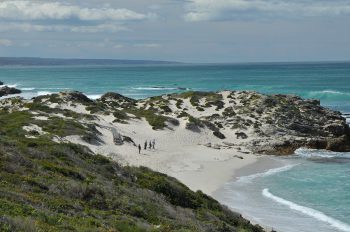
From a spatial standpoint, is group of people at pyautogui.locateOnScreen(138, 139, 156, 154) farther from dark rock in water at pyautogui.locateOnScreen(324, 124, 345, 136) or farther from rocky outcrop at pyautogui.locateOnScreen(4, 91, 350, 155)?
dark rock in water at pyautogui.locateOnScreen(324, 124, 345, 136)

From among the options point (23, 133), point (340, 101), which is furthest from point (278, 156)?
point (340, 101)

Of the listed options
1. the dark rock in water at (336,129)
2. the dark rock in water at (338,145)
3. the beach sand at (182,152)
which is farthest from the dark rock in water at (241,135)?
the dark rock in water at (336,129)

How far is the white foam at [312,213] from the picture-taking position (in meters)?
22.7

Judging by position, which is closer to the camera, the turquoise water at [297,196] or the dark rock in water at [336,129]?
the turquoise water at [297,196]

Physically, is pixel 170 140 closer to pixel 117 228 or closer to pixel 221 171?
pixel 221 171

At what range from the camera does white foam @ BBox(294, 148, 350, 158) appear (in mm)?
42469

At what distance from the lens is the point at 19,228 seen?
939 cm

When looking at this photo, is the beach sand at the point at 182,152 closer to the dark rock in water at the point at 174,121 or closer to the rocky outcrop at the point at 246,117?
the dark rock in water at the point at 174,121

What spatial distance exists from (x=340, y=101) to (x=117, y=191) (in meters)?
82.3

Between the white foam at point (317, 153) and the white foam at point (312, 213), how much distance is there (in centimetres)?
1476

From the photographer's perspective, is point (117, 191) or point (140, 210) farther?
point (117, 191)

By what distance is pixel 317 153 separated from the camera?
43.6m

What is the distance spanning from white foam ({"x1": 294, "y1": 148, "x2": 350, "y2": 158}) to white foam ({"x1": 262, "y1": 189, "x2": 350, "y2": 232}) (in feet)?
48.4

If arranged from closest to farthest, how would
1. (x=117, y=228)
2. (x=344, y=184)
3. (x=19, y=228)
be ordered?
(x=19, y=228), (x=117, y=228), (x=344, y=184)
